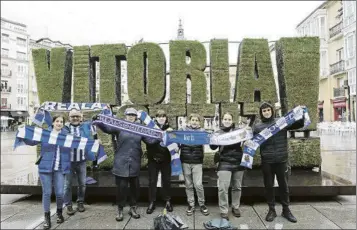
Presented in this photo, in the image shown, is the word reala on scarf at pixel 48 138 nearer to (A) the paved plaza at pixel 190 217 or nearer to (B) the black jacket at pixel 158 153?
(B) the black jacket at pixel 158 153

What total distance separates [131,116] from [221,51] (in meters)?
3.70

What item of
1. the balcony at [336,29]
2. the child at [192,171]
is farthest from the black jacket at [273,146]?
the balcony at [336,29]

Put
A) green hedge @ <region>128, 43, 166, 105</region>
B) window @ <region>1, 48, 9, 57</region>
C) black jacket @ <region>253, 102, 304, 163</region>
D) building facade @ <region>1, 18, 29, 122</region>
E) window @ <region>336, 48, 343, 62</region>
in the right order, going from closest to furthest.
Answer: black jacket @ <region>253, 102, 304, 163</region> → green hedge @ <region>128, 43, 166, 105</region> → window @ <region>336, 48, 343, 62</region> → window @ <region>1, 48, 9, 57</region> → building facade @ <region>1, 18, 29, 122</region>

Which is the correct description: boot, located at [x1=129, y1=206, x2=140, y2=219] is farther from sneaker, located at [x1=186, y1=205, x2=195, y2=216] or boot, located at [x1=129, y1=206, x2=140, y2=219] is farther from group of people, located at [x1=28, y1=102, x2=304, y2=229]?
sneaker, located at [x1=186, y1=205, x2=195, y2=216]

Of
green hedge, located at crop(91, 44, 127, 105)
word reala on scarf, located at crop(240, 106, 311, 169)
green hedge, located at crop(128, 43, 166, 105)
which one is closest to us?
word reala on scarf, located at crop(240, 106, 311, 169)

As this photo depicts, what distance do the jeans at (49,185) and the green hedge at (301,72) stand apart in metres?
5.71

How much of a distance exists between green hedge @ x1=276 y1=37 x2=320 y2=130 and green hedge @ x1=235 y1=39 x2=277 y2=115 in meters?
0.40

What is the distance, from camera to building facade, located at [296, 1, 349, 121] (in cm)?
3300

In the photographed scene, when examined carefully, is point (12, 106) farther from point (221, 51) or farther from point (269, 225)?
point (269, 225)

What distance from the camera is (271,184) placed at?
5.13m

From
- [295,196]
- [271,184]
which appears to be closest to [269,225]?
[271,184]

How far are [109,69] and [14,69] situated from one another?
48856mm

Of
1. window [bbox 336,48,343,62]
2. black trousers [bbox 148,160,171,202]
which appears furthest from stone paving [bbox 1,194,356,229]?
window [bbox 336,48,343,62]

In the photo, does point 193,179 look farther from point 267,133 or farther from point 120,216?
point 267,133
